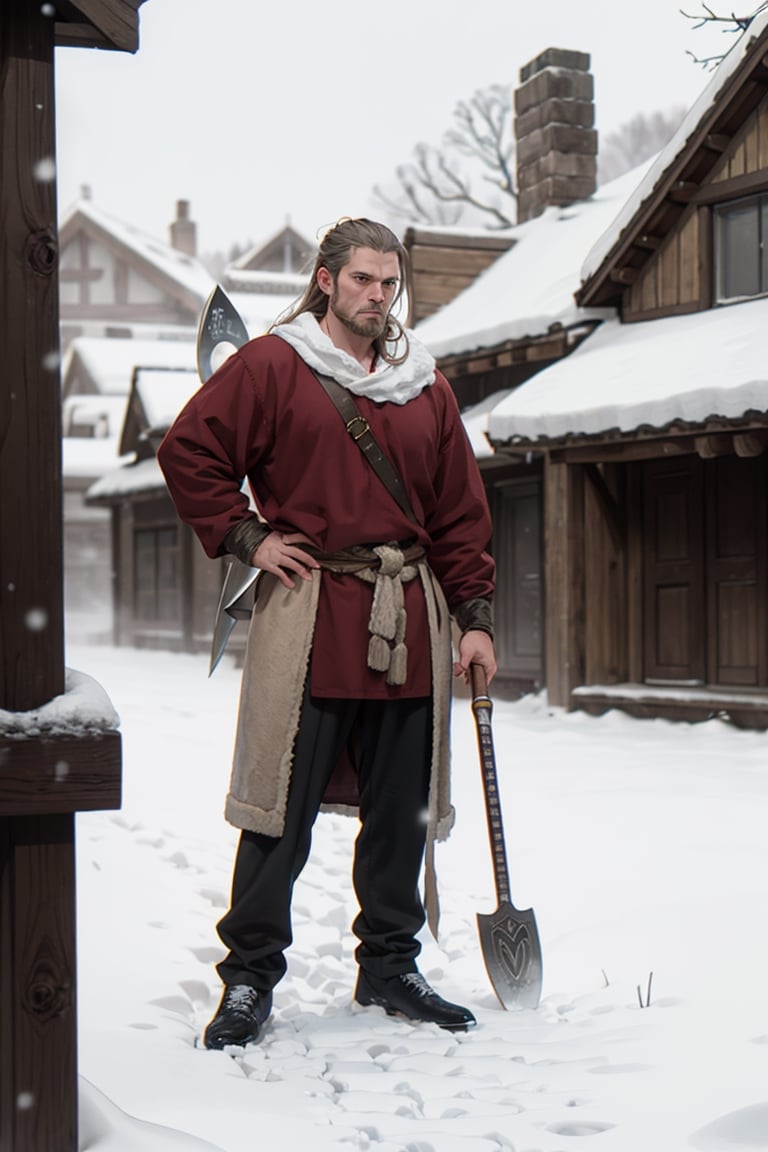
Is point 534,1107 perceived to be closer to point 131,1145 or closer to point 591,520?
point 131,1145

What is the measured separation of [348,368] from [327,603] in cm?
53

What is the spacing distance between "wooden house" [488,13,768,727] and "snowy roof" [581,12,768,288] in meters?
0.01

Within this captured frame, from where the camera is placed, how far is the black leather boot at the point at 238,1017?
322 centimetres

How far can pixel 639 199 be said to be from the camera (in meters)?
10.5

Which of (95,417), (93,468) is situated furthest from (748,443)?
(95,417)

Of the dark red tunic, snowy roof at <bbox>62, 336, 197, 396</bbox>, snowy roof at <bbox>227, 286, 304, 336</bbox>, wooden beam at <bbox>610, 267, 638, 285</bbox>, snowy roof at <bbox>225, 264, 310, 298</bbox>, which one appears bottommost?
the dark red tunic

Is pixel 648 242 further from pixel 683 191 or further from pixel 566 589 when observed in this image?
pixel 566 589

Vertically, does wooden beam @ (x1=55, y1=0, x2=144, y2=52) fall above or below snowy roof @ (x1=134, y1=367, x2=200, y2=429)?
below

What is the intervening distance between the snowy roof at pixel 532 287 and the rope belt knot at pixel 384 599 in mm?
8056

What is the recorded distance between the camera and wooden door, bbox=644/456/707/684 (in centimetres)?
1049

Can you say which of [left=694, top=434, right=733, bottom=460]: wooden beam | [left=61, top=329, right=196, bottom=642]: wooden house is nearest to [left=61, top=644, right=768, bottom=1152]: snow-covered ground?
[left=694, top=434, right=733, bottom=460]: wooden beam

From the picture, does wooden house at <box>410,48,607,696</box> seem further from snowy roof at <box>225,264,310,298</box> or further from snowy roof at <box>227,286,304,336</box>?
snowy roof at <box>225,264,310,298</box>

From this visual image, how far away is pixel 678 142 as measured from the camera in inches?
406

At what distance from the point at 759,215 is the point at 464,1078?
27.2ft
